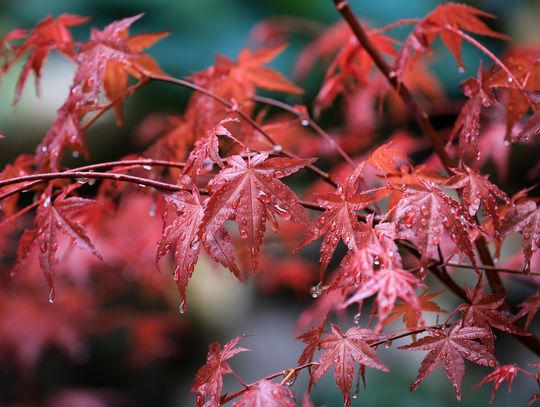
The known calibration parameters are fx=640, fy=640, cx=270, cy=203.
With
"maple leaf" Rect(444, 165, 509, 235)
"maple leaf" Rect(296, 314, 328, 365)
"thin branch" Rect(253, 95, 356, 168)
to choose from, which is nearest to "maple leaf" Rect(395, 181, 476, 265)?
"maple leaf" Rect(444, 165, 509, 235)

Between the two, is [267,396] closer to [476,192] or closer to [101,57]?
[476,192]

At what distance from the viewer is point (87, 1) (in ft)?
11.2

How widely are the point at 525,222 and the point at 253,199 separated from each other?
1.11 ft

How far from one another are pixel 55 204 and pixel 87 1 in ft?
9.44

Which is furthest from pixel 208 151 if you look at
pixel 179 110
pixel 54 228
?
pixel 179 110

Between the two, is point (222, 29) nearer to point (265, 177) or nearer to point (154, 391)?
point (154, 391)

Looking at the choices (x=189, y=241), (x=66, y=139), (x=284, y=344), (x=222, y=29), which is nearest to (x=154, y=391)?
(x=284, y=344)

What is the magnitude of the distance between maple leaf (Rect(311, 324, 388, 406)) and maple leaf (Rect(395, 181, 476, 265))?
12cm

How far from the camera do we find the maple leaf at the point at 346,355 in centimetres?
70

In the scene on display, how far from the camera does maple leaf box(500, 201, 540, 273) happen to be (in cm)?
77

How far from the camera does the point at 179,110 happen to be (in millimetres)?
3170

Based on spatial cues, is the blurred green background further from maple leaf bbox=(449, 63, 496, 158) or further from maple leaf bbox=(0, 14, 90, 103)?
maple leaf bbox=(449, 63, 496, 158)

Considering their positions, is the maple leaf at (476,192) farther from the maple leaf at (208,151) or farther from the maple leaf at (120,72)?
the maple leaf at (120,72)

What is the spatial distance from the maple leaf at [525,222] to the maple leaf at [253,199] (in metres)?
0.27
